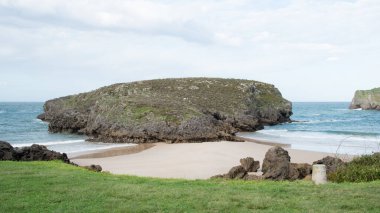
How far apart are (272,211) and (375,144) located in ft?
124

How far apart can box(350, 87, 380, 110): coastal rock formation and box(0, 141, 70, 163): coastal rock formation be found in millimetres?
138217

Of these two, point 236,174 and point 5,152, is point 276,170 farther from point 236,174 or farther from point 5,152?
point 5,152

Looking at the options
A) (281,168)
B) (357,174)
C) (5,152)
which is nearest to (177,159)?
(5,152)

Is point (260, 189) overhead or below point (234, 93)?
below

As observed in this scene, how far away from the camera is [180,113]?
180 ft

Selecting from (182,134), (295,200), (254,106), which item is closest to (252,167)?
(295,200)

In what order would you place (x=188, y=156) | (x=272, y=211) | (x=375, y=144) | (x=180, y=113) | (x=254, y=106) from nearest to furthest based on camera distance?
(x=272, y=211)
(x=188, y=156)
(x=375, y=144)
(x=180, y=113)
(x=254, y=106)

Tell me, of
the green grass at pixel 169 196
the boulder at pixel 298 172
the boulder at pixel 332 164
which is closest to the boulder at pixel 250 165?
the boulder at pixel 298 172

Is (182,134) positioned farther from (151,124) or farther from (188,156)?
(188,156)

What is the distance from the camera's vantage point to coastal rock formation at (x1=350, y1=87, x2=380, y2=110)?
148575 millimetres

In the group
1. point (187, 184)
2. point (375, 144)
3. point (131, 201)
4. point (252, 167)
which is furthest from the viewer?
point (375, 144)

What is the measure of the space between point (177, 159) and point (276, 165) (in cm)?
1245

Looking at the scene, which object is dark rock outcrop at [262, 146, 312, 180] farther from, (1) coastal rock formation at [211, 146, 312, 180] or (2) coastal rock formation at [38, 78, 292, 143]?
(2) coastal rock formation at [38, 78, 292, 143]

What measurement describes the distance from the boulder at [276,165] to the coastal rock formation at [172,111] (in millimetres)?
25242
